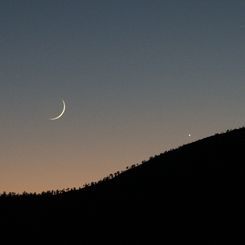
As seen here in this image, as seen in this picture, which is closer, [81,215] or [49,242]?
[49,242]

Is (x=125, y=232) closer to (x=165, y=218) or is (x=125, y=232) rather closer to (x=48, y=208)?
(x=165, y=218)

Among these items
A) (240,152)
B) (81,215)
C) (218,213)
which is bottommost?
(218,213)

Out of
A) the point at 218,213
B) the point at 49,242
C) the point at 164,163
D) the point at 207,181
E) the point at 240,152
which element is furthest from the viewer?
the point at 164,163

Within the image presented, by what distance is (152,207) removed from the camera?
3403 centimetres

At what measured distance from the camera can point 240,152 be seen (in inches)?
1635

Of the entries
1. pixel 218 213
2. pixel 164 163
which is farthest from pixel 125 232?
pixel 164 163

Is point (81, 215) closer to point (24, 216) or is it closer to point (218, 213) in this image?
point (24, 216)

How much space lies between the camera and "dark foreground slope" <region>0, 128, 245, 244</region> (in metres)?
28.9

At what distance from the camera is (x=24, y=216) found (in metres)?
35.5

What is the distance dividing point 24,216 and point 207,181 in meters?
11.2

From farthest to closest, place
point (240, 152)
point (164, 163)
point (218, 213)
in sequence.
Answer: point (164, 163) → point (240, 152) → point (218, 213)

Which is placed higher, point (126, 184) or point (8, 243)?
point (126, 184)

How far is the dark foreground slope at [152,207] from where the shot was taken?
28.9 metres

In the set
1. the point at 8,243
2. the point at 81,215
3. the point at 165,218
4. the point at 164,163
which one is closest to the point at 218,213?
the point at 165,218
